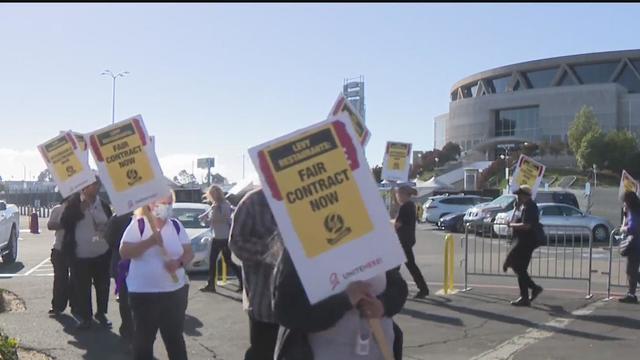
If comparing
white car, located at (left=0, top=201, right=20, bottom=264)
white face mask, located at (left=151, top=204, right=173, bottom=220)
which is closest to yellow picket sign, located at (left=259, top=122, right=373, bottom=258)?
white face mask, located at (left=151, top=204, right=173, bottom=220)

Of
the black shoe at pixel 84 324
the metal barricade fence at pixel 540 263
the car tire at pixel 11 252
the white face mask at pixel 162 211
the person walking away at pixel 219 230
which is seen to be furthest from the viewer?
the car tire at pixel 11 252

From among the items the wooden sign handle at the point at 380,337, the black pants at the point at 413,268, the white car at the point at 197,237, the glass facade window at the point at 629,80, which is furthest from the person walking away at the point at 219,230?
the glass facade window at the point at 629,80

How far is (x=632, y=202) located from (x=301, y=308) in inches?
326

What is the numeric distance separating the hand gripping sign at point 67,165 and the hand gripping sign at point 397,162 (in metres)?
5.74

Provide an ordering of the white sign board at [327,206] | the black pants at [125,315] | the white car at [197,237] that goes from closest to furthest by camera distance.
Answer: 1. the white sign board at [327,206]
2. the black pants at [125,315]
3. the white car at [197,237]

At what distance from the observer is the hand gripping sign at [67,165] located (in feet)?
25.0

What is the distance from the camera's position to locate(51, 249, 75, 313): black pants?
870 cm

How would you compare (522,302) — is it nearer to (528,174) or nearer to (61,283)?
(528,174)

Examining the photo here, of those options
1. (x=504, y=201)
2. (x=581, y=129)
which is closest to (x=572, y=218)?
(x=504, y=201)

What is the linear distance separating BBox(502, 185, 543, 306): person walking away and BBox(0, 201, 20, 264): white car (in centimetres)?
1029

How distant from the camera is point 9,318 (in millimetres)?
8734

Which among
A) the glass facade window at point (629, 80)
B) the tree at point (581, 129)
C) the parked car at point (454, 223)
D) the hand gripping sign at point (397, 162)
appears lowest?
the parked car at point (454, 223)

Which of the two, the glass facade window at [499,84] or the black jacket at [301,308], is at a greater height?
the glass facade window at [499,84]

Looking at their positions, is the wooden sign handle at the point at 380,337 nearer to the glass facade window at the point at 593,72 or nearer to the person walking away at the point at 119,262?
the person walking away at the point at 119,262
